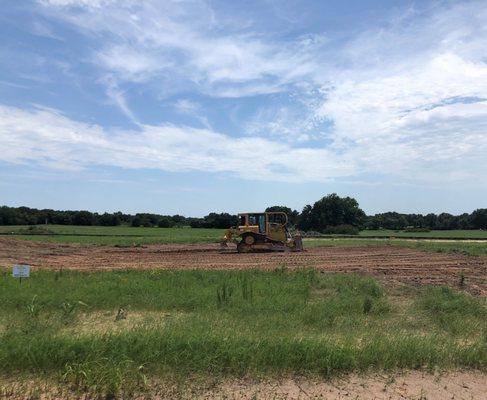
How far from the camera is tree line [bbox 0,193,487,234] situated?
307ft

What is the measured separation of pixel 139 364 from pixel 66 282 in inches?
285

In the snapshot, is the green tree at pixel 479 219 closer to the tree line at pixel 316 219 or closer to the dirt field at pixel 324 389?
the tree line at pixel 316 219

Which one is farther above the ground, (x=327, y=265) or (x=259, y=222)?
(x=259, y=222)

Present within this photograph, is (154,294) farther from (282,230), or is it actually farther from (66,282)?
(282,230)

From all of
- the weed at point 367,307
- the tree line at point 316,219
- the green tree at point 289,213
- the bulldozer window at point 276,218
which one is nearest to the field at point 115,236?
the green tree at point 289,213

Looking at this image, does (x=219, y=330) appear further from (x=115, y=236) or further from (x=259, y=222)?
(x=115, y=236)

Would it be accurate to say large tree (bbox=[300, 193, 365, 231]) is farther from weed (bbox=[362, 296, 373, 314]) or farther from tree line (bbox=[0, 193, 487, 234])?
weed (bbox=[362, 296, 373, 314])

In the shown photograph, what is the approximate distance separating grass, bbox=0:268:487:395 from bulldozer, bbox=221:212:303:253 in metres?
15.2

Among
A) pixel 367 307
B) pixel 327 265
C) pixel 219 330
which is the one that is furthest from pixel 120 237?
pixel 219 330

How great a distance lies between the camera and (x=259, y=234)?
94.2 feet

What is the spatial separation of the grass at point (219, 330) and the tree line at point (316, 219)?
244 feet

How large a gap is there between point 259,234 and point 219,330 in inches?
836

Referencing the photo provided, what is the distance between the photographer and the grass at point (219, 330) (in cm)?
612

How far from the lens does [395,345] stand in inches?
278
